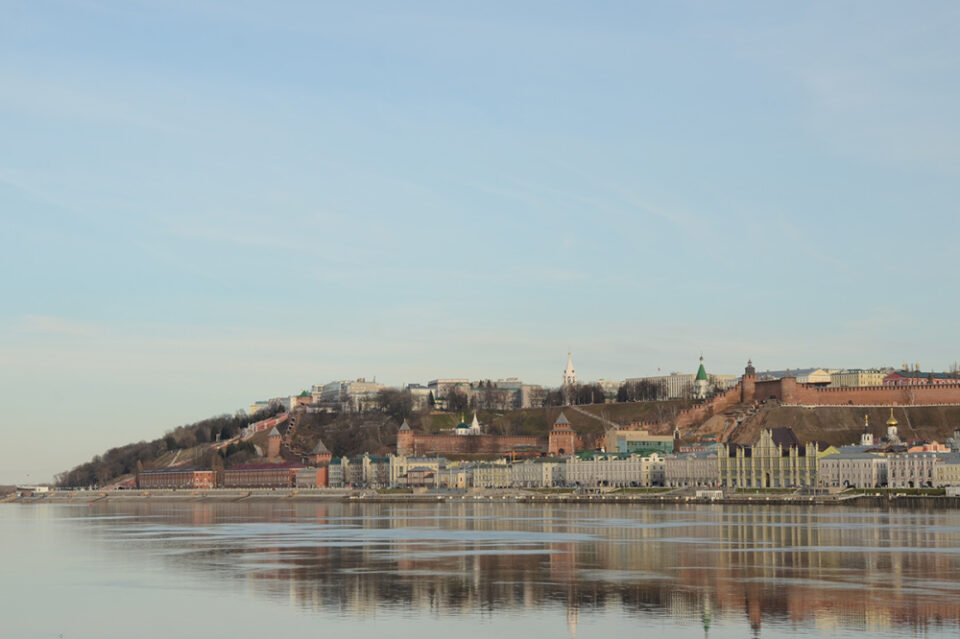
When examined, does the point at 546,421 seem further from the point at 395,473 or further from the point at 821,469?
the point at 821,469

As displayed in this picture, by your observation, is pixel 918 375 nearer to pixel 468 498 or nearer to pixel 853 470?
pixel 853 470

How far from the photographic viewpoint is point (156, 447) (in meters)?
182

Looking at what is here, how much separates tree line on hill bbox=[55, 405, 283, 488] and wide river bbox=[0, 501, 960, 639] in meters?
118

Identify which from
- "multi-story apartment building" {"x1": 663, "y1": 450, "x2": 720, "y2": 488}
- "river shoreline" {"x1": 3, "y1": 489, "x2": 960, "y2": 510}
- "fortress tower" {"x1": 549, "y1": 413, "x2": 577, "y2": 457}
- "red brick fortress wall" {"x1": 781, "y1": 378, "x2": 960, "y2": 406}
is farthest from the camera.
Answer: "fortress tower" {"x1": 549, "y1": 413, "x2": 577, "y2": 457}

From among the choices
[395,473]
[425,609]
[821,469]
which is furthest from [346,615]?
[395,473]

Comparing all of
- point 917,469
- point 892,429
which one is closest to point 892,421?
point 892,429

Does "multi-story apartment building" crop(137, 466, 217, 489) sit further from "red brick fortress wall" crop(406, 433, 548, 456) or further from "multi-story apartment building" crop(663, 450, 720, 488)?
"multi-story apartment building" crop(663, 450, 720, 488)

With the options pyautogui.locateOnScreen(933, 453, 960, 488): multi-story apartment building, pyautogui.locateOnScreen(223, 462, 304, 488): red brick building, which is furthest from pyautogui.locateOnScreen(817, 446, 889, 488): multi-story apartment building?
pyautogui.locateOnScreen(223, 462, 304, 488): red brick building

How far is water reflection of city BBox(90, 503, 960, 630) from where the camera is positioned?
97.7ft

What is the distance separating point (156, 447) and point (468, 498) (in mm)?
82634

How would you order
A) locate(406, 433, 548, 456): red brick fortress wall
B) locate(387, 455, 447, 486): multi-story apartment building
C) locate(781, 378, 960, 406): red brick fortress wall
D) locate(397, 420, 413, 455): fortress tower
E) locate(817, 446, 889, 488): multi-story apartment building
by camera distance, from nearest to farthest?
locate(817, 446, 889, 488): multi-story apartment building → locate(781, 378, 960, 406): red brick fortress wall → locate(387, 455, 447, 486): multi-story apartment building → locate(397, 420, 413, 455): fortress tower → locate(406, 433, 548, 456): red brick fortress wall

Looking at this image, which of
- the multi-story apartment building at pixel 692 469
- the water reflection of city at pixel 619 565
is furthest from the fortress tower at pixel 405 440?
the water reflection of city at pixel 619 565

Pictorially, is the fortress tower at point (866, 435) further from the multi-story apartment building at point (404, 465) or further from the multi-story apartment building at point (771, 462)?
the multi-story apartment building at point (404, 465)

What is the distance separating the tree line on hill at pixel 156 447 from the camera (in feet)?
586
